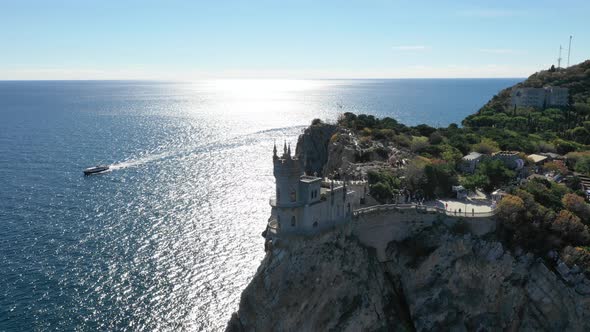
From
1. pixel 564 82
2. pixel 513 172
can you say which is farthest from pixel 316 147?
pixel 564 82

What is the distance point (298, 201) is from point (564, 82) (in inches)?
5326

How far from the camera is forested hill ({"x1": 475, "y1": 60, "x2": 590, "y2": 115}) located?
134125 millimetres

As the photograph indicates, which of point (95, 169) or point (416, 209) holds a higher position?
point (416, 209)

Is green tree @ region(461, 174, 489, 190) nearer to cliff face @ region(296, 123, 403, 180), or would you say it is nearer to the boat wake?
cliff face @ region(296, 123, 403, 180)

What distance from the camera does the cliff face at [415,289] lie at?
41156 millimetres

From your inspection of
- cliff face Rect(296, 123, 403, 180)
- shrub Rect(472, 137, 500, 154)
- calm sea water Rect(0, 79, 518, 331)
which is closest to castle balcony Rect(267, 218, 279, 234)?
cliff face Rect(296, 123, 403, 180)

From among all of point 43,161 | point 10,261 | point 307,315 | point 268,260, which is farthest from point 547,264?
point 43,161

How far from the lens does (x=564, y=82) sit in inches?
5591

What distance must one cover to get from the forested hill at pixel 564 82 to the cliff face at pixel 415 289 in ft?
334

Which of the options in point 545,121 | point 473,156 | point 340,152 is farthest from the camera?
point 545,121

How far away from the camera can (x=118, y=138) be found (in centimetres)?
14962

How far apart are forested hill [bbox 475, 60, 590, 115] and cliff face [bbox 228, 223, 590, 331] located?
10177 centimetres

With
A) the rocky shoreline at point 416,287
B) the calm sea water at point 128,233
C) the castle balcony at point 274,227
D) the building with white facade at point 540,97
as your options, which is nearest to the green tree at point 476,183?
the rocky shoreline at point 416,287

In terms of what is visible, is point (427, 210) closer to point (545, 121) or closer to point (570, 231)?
point (570, 231)
